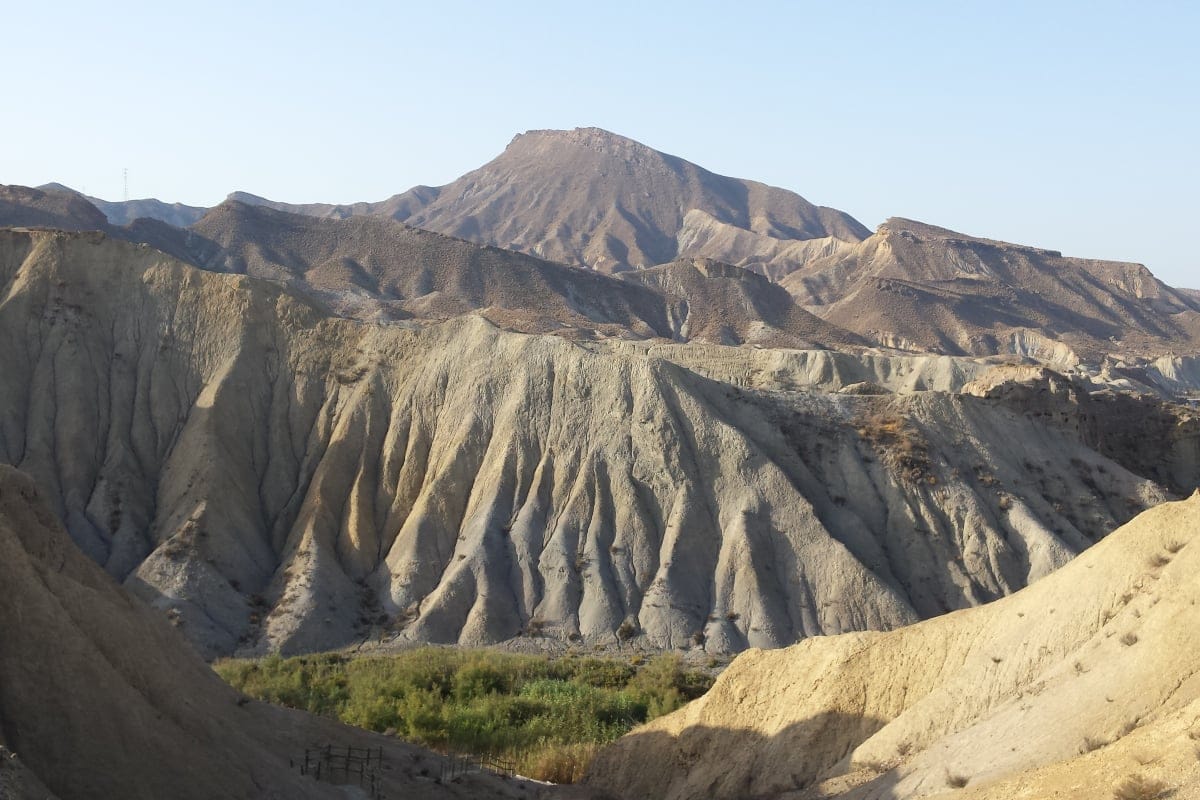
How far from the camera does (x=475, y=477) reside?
168 ft

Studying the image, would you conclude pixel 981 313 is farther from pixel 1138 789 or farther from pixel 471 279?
pixel 1138 789

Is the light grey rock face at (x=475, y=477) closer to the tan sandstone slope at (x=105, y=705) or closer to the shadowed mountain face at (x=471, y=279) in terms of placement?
the tan sandstone slope at (x=105, y=705)

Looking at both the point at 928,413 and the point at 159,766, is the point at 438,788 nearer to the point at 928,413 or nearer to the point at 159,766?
the point at 159,766

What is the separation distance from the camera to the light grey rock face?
151 feet

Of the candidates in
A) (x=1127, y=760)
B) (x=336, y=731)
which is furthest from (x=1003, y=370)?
(x=1127, y=760)

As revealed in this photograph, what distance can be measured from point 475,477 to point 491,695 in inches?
684

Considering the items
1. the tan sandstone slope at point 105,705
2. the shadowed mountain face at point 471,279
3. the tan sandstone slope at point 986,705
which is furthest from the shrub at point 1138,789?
the shadowed mountain face at point 471,279

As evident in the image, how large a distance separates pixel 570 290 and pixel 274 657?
327 feet

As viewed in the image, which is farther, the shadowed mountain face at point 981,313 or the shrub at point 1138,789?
the shadowed mountain face at point 981,313

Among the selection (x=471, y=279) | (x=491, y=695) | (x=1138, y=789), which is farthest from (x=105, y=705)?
(x=471, y=279)

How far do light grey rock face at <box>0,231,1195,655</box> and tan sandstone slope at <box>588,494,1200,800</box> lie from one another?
67.6 feet

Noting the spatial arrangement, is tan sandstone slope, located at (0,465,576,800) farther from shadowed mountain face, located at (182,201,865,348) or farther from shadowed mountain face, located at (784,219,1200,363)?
shadowed mountain face, located at (784,219,1200,363)

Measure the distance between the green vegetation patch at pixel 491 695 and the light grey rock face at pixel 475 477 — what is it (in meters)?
4.92

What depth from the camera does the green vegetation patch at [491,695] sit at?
29969 millimetres
